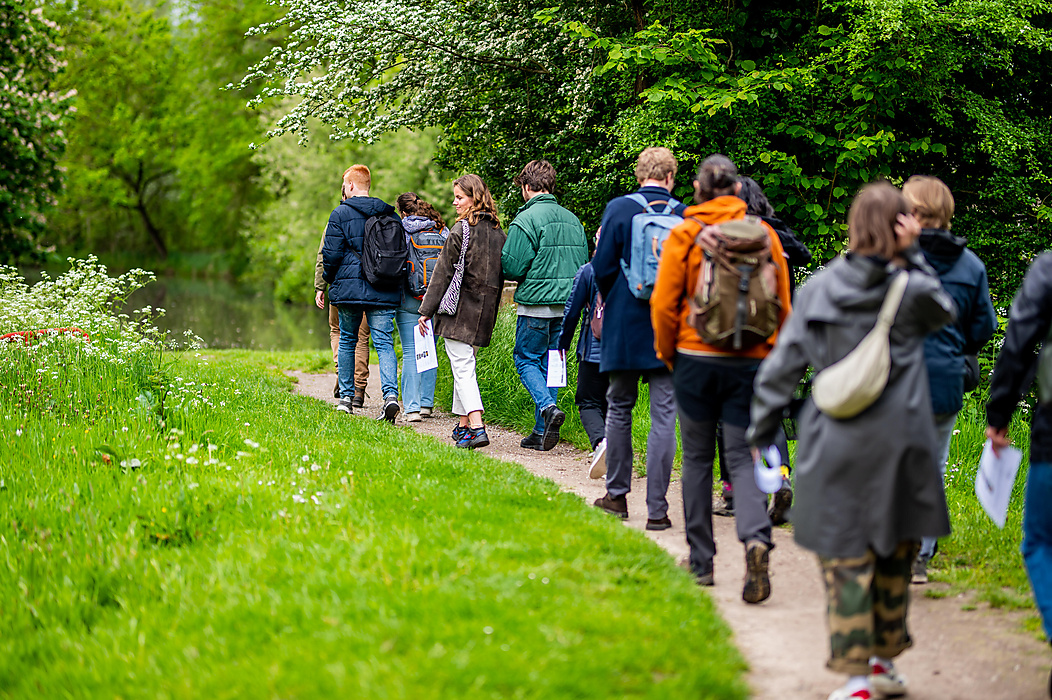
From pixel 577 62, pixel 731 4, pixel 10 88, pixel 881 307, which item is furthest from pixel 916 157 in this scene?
pixel 10 88

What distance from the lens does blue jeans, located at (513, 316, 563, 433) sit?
8.06 m

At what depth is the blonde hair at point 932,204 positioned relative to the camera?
467 centimetres

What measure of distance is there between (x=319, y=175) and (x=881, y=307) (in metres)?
31.7

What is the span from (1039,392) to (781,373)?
0.94m

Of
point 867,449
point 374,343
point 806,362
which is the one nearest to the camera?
point 867,449

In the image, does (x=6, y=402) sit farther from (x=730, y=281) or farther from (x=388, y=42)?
(x=388, y=42)

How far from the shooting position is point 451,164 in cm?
1522

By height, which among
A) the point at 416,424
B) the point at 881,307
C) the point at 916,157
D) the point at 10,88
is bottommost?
the point at 416,424

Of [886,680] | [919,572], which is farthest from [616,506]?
[886,680]

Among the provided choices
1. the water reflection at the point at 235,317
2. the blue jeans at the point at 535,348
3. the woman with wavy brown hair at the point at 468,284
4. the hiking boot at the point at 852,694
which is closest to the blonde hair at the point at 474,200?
the woman with wavy brown hair at the point at 468,284

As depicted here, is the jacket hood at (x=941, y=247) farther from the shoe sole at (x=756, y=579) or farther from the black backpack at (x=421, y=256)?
the black backpack at (x=421, y=256)

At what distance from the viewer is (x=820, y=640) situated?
13.7 feet

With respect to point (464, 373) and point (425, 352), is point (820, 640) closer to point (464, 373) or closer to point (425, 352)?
point (464, 373)

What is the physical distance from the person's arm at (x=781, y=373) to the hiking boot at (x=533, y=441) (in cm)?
480
